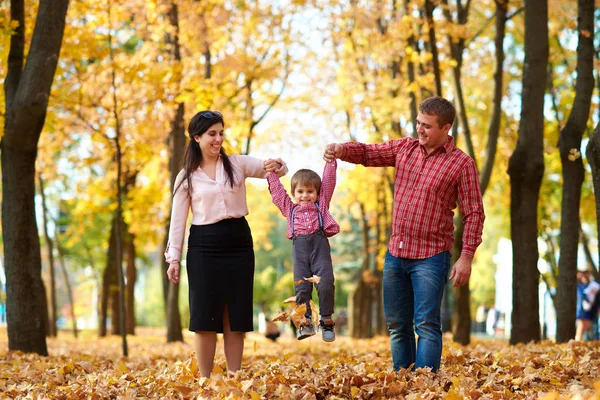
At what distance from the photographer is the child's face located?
256 inches

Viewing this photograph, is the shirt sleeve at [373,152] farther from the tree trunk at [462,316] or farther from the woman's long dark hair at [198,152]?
the tree trunk at [462,316]

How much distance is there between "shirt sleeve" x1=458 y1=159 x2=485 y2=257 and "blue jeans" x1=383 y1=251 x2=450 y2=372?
21cm

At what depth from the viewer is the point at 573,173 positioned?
11.3 m

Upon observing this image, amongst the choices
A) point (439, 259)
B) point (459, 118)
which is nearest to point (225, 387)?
point (439, 259)


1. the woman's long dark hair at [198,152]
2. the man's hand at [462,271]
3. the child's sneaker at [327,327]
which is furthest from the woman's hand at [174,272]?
the man's hand at [462,271]

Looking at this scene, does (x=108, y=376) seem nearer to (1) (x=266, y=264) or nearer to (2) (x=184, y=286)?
(2) (x=184, y=286)

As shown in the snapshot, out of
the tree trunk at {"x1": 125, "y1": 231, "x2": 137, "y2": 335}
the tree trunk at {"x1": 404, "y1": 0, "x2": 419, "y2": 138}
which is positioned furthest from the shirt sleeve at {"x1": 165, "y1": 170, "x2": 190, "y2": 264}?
the tree trunk at {"x1": 125, "y1": 231, "x2": 137, "y2": 335}

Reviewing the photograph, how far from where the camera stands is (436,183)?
6.16 meters

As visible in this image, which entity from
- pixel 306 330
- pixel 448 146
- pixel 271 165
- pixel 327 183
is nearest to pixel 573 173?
pixel 448 146

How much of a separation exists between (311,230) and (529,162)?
5520mm

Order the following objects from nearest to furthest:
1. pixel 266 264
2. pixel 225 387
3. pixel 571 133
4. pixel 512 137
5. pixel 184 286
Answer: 1. pixel 225 387
2. pixel 571 133
3. pixel 512 137
4. pixel 184 286
5. pixel 266 264

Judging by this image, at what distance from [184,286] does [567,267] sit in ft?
170

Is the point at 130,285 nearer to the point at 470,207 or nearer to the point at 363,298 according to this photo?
the point at 363,298

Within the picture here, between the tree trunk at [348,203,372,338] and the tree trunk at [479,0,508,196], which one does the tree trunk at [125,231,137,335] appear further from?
the tree trunk at [479,0,508,196]
